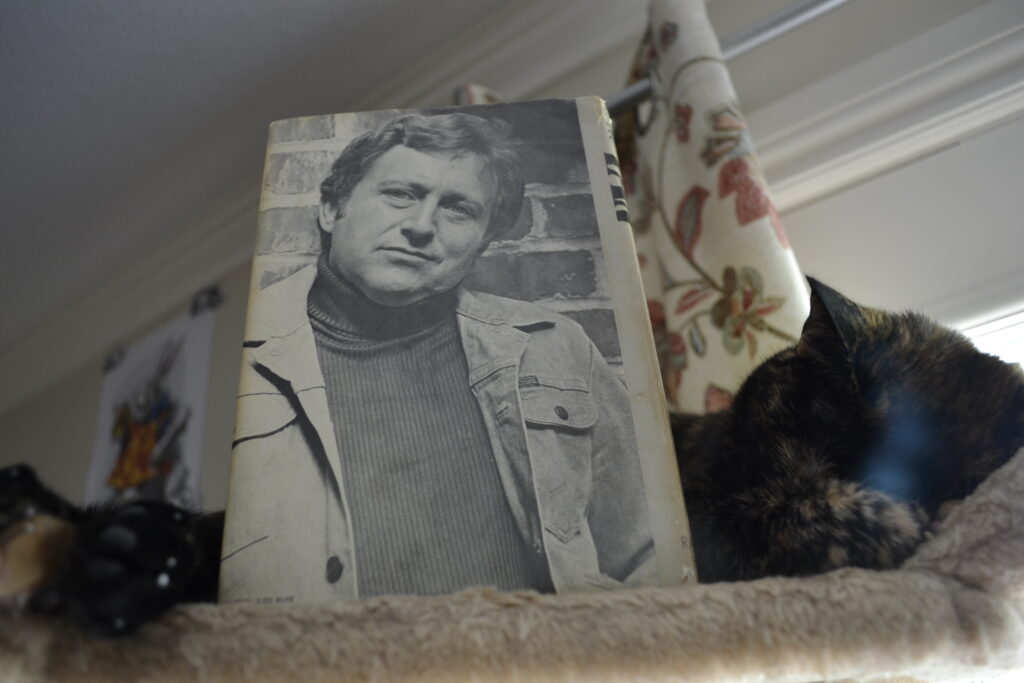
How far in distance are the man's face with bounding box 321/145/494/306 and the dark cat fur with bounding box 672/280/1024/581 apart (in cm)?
23

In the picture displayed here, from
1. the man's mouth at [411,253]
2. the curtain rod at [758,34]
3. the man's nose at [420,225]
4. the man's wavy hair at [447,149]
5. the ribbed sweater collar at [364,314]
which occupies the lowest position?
the ribbed sweater collar at [364,314]

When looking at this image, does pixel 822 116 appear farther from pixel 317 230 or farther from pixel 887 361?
pixel 317 230

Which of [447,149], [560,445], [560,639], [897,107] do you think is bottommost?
[560,639]

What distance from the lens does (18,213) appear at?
144cm

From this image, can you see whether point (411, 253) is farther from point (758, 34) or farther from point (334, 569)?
point (758, 34)

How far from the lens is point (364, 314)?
0.45 m

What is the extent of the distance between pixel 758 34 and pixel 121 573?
0.90 meters

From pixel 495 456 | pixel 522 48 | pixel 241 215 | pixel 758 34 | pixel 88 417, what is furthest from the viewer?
pixel 88 417

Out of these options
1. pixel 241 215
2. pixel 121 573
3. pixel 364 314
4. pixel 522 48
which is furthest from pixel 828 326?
pixel 241 215

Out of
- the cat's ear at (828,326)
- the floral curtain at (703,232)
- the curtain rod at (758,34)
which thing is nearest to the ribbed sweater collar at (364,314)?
the cat's ear at (828,326)

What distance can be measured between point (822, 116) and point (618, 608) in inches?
31.4

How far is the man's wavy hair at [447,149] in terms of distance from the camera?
0.48m

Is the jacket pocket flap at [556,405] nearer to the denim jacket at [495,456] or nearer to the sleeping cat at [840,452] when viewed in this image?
the denim jacket at [495,456]

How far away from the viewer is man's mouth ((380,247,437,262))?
462 mm
